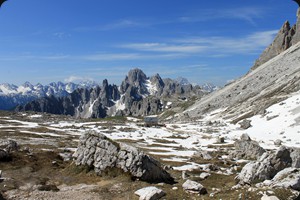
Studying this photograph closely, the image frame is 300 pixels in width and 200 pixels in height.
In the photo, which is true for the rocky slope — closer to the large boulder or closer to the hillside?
the hillside

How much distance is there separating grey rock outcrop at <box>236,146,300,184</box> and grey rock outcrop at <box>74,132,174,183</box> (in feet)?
25.6

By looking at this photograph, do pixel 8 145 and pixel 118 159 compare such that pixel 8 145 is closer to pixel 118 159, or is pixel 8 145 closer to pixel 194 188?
pixel 118 159

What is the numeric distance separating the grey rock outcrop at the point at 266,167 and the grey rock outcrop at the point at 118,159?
781 cm

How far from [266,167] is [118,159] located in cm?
1459

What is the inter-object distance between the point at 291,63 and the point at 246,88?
28831mm

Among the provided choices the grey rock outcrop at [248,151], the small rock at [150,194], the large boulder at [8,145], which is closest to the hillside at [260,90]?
the grey rock outcrop at [248,151]

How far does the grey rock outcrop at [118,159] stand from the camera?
29359 millimetres

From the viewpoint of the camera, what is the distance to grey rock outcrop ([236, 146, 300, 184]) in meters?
26.2

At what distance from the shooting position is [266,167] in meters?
26.7

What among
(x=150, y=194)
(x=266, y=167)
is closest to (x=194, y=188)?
(x=150, y=194)

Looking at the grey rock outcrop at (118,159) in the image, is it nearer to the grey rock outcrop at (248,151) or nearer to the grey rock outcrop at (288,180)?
the grey rock outcrop at (288,180)

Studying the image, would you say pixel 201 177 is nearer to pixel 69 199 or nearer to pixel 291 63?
pixel 69 199

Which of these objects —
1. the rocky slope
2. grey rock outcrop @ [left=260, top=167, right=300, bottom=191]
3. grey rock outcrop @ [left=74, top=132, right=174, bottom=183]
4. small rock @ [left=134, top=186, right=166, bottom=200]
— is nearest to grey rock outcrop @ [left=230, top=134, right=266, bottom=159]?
grey rock outcrop @ [left=74, top=132, right=174, bottom=183]

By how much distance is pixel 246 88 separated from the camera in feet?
589
